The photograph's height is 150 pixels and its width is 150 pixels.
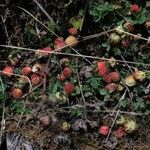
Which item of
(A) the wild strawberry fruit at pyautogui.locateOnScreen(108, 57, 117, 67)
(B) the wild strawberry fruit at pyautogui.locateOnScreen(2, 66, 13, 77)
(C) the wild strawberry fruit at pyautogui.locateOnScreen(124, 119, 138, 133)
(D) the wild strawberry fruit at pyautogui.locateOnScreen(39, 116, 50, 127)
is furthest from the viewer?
(B) the wild strawberry fruit at pyautogui.locateOnScreen(2, 66, 13, 77)

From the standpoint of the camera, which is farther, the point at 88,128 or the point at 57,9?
the point at 57,9

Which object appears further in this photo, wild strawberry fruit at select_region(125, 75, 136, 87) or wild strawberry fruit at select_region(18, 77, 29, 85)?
wild strawberry fruit at select_region(18, 77, 29, 85)

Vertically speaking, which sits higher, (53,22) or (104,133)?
(53,22)

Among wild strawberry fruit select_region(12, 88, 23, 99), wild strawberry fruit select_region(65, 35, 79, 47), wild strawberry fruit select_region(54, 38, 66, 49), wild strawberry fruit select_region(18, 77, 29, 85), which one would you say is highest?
wild strawberry fruit select_region(65, 35, 79, 47)

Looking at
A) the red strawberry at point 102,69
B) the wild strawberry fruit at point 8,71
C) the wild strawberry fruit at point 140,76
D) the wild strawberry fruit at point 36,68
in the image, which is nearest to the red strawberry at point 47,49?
the wild strawberry fruit at point 36,68

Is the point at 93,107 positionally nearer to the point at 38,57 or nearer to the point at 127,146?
the point at 127,146

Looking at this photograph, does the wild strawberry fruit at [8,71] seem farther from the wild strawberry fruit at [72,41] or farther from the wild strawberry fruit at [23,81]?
the wild strawberry fruit at [72,41]

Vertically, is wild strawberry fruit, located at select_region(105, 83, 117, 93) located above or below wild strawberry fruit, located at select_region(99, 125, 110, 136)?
above

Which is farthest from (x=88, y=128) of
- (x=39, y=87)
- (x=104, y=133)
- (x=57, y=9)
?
(x=57, y=9)

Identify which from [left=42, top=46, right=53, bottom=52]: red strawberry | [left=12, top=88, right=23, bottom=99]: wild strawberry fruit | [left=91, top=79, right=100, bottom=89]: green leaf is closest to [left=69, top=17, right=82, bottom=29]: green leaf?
[left=42, top=46, right=53, bottom=52]: red strawberry

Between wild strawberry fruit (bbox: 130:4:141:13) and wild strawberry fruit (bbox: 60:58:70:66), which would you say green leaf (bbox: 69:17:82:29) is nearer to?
wild strawberry fruit (bbox: 60:58:70:66)
